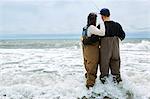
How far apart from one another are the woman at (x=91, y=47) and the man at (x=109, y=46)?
13cm

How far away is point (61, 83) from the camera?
8125mm

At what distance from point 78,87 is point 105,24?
188 centimetres

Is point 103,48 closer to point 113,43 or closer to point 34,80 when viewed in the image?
point 113,43

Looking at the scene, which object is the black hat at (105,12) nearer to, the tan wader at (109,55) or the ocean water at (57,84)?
the tan wader at (109,55)

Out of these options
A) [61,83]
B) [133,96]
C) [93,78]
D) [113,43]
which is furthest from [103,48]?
[61,83]

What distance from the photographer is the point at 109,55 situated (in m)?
6.25

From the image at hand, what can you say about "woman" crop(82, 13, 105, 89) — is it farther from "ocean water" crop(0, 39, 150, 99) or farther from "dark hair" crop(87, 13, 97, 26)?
"ocean water" crop(0, 39, 150, 99)

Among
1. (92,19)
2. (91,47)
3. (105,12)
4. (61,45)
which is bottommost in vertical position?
(61,45)

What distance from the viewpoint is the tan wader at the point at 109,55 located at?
20.4ft

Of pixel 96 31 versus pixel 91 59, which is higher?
pixel 96 31

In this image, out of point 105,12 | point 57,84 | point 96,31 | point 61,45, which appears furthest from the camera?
point 61,45

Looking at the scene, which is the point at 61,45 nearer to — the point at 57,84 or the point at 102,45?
the point at 57,84

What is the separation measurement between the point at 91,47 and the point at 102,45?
0.21 m

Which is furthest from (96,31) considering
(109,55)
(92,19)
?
(109,55)
